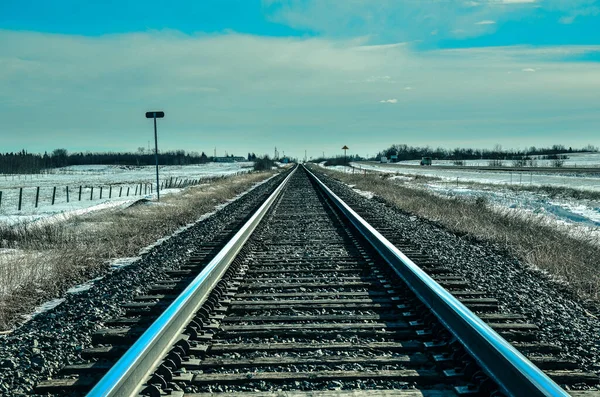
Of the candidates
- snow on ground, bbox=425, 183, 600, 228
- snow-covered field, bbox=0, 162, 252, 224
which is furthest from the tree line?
snow on ground, bbox=425, 183, 600, 228

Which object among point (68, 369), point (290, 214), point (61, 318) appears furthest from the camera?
point (290, 214)

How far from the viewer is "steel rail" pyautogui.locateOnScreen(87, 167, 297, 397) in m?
2.76

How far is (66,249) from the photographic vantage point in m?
8.10

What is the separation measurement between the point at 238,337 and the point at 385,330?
3.90ft

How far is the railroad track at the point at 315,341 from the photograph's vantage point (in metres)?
3.10

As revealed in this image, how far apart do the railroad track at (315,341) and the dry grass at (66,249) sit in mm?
1250

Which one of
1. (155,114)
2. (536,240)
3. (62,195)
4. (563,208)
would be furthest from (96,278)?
(62,195)

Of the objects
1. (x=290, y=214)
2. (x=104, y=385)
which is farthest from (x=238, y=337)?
(x=290, y=214)

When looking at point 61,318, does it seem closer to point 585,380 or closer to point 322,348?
point 322,348

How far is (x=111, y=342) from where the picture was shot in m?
4.08

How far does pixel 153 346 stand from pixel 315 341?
4.11 feet

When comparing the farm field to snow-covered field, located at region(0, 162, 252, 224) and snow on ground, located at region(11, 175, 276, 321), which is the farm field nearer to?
snow-covered field, located at region(0, 162, 252, 224)

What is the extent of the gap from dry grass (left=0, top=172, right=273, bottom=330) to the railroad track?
1.25 metres

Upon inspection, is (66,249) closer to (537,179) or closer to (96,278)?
(96,278)
